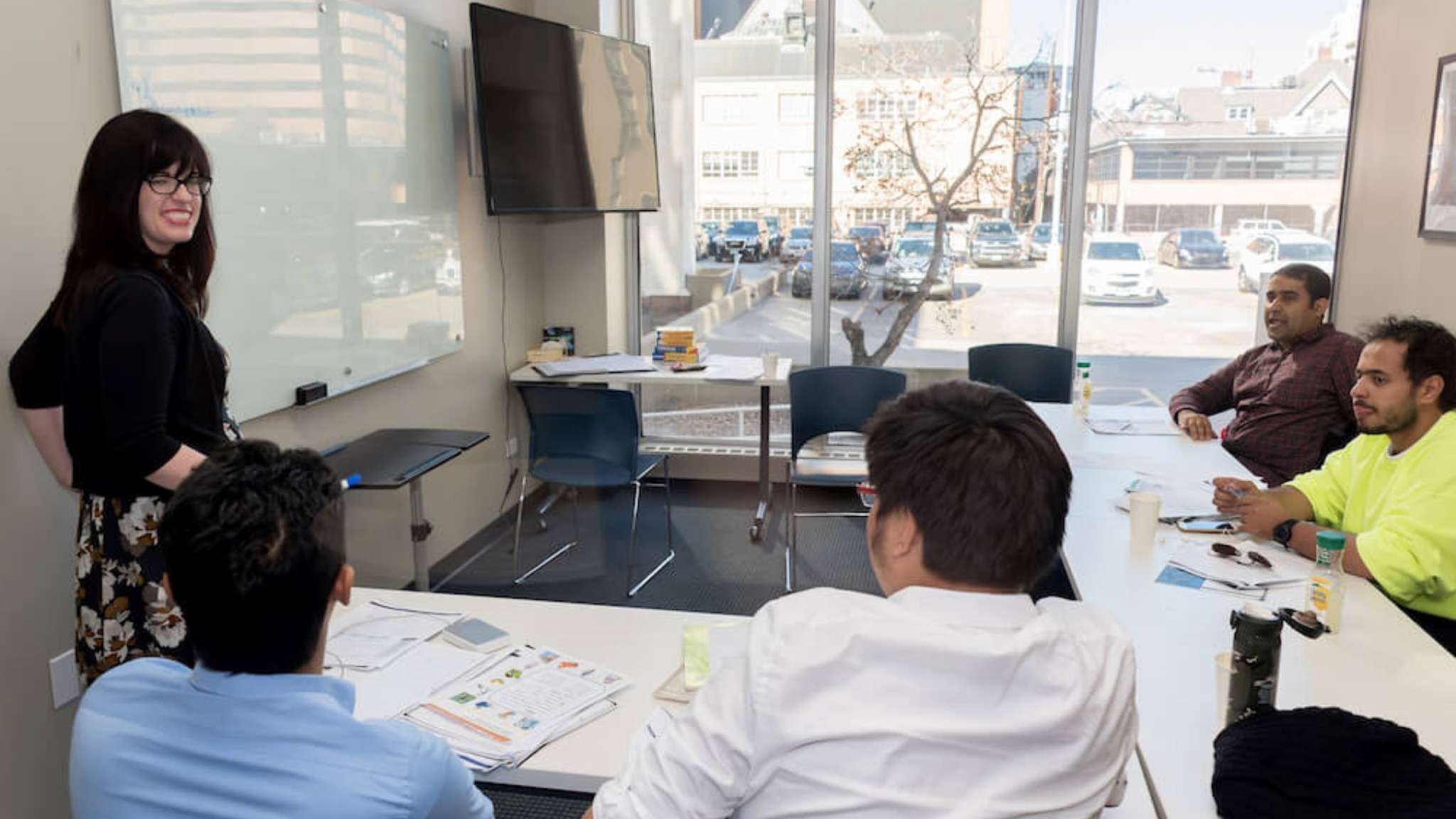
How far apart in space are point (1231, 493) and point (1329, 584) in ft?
2.15

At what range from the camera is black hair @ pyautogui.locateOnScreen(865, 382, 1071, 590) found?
1141 mm

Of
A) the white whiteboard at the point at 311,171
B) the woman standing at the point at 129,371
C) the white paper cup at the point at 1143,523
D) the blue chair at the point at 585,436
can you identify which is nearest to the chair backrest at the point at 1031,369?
the blue chair at the point at 585,436

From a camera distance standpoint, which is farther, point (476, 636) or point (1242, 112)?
point (1242, 112)

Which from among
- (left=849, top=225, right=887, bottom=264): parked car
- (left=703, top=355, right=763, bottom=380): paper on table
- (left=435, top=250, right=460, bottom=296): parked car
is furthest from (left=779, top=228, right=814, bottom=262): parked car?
(left=435, top=250, right=460, bottom=296): parked car

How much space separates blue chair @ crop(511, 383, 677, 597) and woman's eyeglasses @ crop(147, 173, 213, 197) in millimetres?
2046

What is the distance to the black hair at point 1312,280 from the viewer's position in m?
3.76

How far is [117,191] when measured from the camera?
6.51 ft

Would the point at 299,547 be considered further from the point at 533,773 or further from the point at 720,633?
the point at 720,633

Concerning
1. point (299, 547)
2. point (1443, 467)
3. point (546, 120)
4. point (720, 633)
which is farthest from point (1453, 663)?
point (546, 120)

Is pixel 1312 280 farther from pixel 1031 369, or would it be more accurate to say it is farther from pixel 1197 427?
pixel 1031 369

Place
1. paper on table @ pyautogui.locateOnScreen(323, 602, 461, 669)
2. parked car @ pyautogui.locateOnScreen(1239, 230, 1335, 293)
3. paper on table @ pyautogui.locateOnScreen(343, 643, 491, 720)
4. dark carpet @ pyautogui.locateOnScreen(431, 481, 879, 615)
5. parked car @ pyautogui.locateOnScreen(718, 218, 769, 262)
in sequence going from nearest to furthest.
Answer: paper on table @ pyautogui.locateOnScreen(343, 643, 491, 720) < paper on table @ pyautogui.locateOnScreen(323, 602, 461, 669) < dark carpet @ pyautogui.locateOnScreen(431, 481, 879, 615) < parked car @ pyautogui.locateOnScreen(1239, 230, 1335, 293) < parked car @ pyautogui.locateOnScreen(718, 218, 769, 262)

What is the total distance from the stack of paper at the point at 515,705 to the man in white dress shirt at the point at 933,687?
474 millimetres

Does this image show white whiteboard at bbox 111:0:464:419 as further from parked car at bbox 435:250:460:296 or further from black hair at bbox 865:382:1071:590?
black hair at bbox 865:382:1071:590

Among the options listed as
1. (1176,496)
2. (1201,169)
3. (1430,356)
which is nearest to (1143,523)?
(1176,496)
